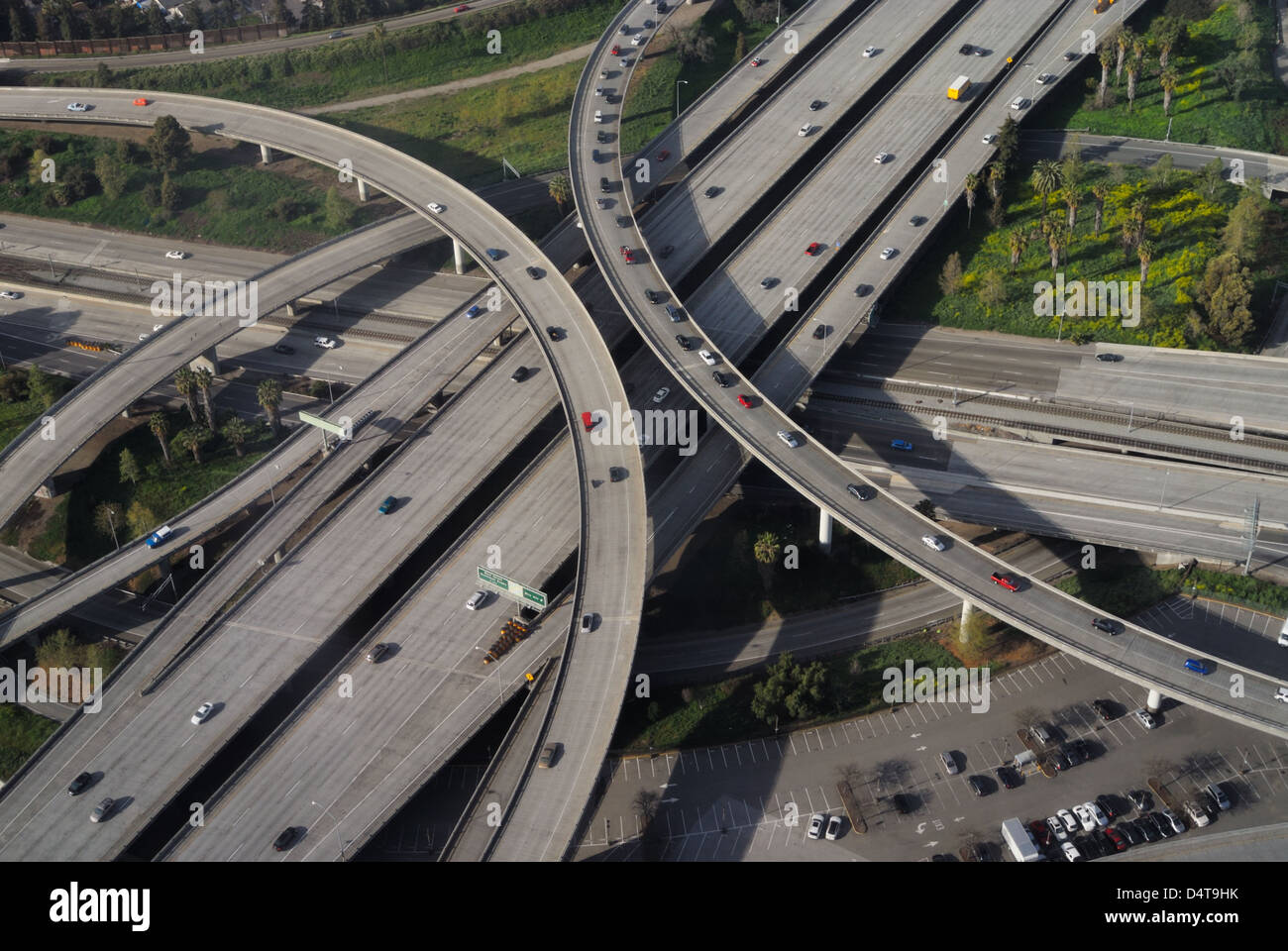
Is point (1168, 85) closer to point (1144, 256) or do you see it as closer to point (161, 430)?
point (1144, 256)

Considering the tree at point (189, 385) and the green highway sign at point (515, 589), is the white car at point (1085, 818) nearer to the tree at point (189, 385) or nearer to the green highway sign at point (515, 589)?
the green highway sign at point (515, 589)

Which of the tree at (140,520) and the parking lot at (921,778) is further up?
the tree at (140,520)

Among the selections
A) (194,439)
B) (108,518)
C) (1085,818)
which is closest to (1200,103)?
(1085,818)

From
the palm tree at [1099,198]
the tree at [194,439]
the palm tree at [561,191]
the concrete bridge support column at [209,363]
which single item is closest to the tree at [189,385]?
the tree at [194,439]

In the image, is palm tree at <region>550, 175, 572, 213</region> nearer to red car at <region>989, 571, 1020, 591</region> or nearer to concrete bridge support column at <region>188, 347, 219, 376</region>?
concrete bridge support column at <region>188, 347, 219, 376</region>

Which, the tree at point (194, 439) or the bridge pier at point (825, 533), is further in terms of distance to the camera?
the tree at point (194, 439)

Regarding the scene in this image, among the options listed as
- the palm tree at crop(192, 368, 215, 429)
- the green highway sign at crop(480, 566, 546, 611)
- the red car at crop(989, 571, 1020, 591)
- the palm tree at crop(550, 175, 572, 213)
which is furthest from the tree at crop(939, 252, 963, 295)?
the palm tree at crop(192, 368, 215, 429)

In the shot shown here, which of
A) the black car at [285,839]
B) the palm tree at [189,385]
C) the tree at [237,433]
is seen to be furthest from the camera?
the palm tree at [189,385]
